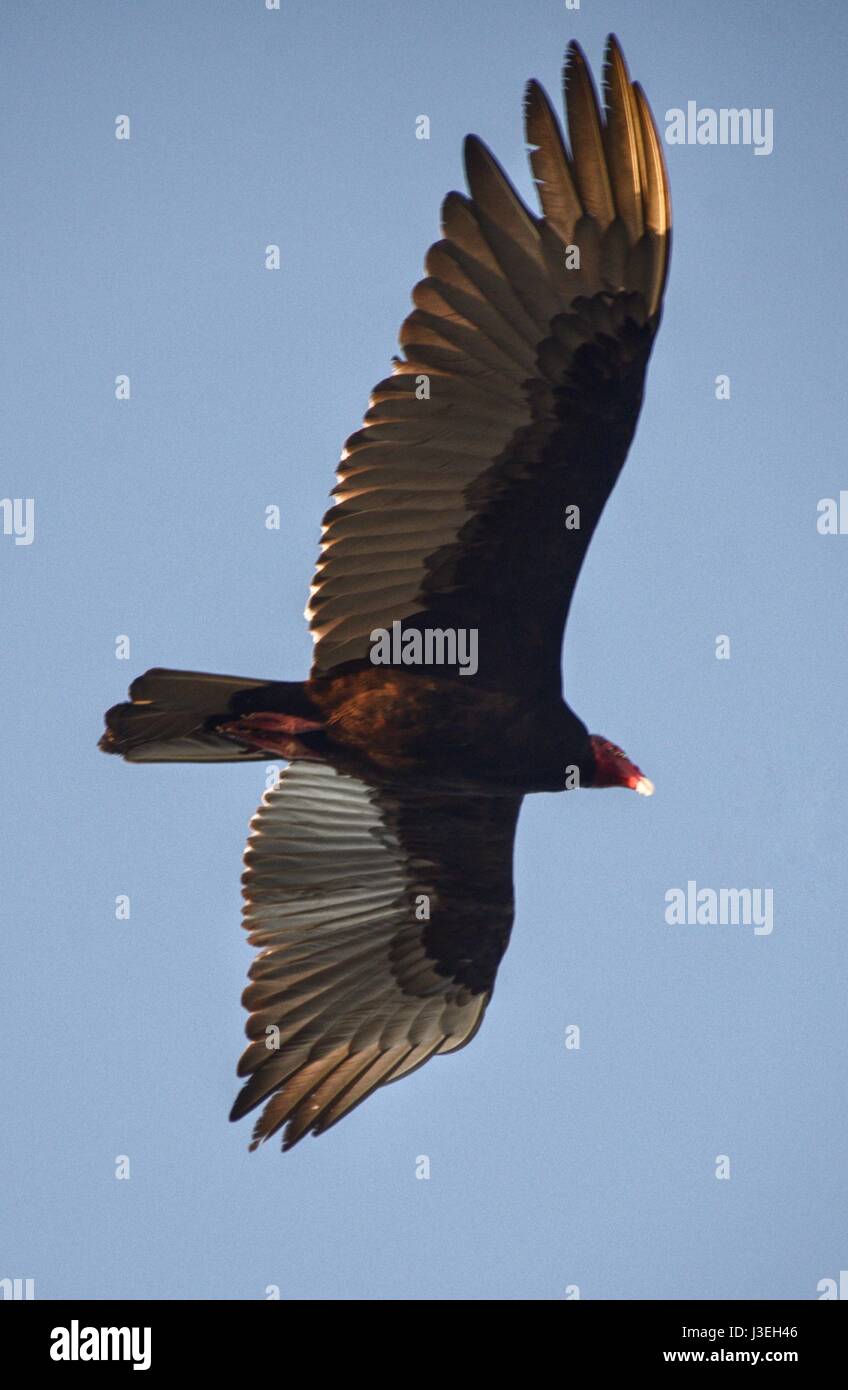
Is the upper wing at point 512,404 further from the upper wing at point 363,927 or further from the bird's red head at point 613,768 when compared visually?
the upper wing at point 363,927

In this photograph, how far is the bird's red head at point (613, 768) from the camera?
9297 millimetres

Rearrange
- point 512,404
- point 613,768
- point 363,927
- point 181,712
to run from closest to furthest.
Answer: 1. point 512,404
2. point 181,712
3. point 613,768
4. point 363,927

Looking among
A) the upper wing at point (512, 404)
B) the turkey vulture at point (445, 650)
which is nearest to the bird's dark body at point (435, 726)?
the turkey vulture at point (445, 650)

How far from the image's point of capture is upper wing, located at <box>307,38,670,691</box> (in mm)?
7910

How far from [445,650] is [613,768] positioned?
1.10 m

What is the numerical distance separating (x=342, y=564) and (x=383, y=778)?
1201mm

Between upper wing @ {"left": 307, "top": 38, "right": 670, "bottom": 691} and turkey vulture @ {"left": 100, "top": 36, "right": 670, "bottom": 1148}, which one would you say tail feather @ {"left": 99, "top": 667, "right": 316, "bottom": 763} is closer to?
turkey vulture @ {"left": 100, "top": 36, "right": 670, "bottom": 1148}

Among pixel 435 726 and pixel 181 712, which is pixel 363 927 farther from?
pixel 181 712

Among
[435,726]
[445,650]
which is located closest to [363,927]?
[435,726]

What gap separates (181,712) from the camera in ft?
28.3

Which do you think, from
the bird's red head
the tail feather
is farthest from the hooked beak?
the tail feather

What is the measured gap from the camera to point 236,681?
8.60 metres

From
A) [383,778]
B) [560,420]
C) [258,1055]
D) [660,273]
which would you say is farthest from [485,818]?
[660,273]

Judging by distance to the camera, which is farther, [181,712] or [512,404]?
[181,712]
